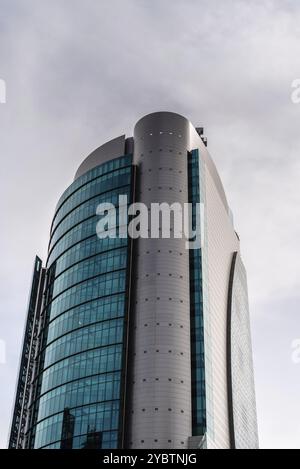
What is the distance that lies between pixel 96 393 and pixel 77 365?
316 inches

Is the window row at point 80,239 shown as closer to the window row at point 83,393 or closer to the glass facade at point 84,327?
the glass facade at point 84,327

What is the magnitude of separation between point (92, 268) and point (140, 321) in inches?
701

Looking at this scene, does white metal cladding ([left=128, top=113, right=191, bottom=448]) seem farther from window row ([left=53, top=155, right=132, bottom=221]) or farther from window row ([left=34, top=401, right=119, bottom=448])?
window row ([left=34, top=401, right=119, bottom=448])

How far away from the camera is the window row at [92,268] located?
114 m

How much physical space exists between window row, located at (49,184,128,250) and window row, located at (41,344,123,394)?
3187 centimetres

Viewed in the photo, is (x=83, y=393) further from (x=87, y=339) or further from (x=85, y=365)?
(x=87, y=339)

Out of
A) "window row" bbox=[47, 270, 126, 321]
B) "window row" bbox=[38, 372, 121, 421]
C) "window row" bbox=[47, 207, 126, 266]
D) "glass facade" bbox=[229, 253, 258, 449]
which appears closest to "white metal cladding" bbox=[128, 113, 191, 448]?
"window row" bbox=[47, 270, 126, 321]

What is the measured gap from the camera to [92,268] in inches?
4599

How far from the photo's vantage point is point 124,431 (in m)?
96.0

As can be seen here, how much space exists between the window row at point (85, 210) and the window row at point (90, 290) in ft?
54.8

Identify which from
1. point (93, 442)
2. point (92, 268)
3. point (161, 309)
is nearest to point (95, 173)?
point (92, 268)

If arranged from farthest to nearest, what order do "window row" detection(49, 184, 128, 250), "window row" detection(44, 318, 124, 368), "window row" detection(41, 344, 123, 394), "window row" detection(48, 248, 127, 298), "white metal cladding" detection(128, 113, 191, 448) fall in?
"window row" detection(49, 184, 128, 250), "window row" detection(48, 248, 127, 298), "window row" detection(44, 318, 124, 368), "window row" detection(41, 344, 123, 394), "white metal cladding" detection(128, 113, 191, 448)

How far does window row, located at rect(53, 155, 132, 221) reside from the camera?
125375 millimetres
